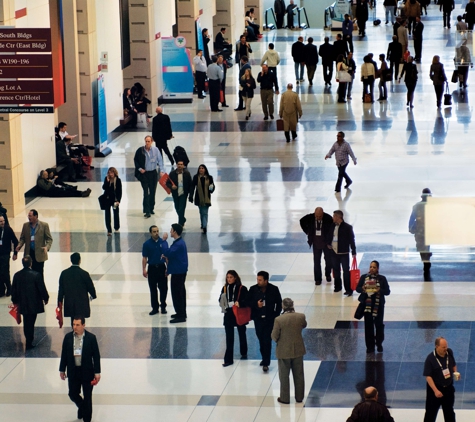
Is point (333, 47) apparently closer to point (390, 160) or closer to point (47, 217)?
point (390, 160)

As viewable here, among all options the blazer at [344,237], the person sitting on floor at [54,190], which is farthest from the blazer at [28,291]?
the person sitting on floor at [54,190]

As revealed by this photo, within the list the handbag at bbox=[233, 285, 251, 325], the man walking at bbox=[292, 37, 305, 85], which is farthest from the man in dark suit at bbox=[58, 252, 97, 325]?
the man walking at bbox=[292, 37, 305, 85]

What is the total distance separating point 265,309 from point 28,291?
298 centimetres

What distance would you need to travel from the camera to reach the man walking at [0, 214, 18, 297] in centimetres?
1538

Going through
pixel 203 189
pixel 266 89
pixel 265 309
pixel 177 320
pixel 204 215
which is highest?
pixel 266 89

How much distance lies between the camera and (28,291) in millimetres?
13625

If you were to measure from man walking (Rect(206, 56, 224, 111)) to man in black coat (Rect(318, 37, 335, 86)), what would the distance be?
422 centimetres

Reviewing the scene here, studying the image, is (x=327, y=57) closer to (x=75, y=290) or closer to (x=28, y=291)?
(x=75, y=290)

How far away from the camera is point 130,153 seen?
26031 mm

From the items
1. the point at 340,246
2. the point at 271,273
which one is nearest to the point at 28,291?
the point at 271,273

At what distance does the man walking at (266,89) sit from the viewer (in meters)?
29.0

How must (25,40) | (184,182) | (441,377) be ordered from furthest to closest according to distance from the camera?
(184,182) < (25,40) < (441,377)

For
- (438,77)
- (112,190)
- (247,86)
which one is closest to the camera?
(112,190)

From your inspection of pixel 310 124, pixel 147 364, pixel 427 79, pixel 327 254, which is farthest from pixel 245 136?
pixel 147 364
